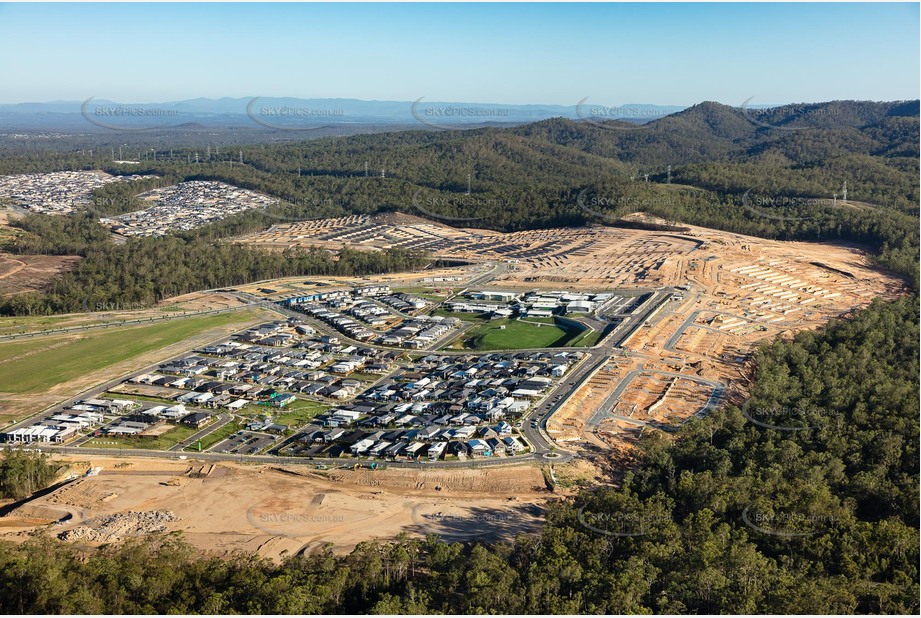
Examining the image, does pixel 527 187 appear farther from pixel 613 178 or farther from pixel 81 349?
pixel 81 349

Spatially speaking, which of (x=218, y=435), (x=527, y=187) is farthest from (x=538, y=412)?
(x=527, y=187)

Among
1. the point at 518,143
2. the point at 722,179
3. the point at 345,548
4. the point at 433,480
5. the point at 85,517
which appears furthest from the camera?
the point at 518,143

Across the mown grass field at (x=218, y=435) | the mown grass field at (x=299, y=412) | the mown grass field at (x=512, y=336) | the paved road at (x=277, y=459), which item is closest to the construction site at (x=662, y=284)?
the paved road at (x=277, y=459)

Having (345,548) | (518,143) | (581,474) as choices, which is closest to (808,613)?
(581,474)

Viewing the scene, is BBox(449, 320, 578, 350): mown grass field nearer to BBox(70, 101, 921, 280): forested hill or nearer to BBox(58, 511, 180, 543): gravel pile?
BBox(58, 511, 180, 543): gravel pile

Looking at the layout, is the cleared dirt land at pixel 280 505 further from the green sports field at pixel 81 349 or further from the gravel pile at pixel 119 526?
the green sports field at pixel 81 349

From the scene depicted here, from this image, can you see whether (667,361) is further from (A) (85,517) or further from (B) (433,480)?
(A) (85,517)
